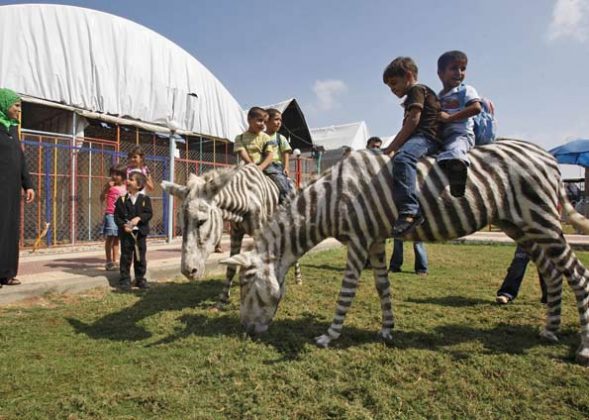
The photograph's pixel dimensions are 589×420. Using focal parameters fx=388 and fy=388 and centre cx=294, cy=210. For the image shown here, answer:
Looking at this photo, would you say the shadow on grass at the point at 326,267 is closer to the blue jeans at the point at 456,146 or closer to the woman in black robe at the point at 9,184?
the blue jeans at the point at 456,146

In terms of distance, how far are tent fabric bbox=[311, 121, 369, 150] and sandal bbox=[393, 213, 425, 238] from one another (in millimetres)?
26716

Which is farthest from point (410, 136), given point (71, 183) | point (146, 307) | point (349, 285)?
point (71, 183)

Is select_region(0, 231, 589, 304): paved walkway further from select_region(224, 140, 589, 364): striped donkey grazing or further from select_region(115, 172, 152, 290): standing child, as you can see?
select_region(224, 140, 589, 364): striped donkey grazing

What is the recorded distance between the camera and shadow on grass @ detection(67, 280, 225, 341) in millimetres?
4047

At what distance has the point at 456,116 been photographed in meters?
3.63

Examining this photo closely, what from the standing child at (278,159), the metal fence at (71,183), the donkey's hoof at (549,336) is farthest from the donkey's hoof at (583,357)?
the metal fence at (71,183)

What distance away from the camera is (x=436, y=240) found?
12.6 ft

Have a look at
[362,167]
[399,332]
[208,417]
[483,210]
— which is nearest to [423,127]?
[362,167]

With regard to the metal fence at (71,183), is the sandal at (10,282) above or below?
below

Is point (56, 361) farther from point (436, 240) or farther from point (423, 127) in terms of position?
point (423, 127)

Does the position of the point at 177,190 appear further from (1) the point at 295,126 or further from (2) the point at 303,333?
(1) the point at 295,126

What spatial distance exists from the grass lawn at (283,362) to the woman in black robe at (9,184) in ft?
2.21

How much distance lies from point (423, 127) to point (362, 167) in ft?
2.25

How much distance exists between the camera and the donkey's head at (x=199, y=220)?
4090 millimetres
